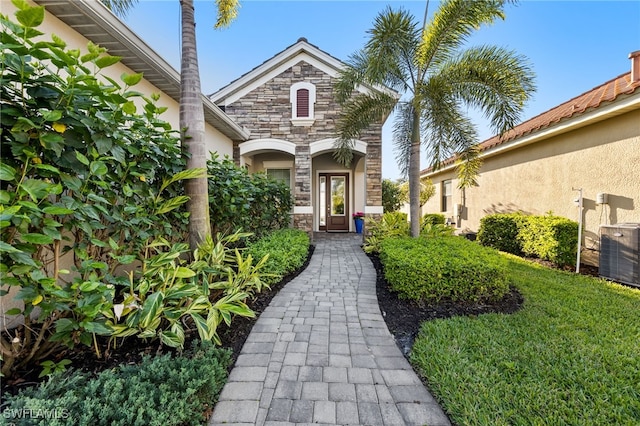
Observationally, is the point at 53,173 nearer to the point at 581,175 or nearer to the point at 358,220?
the point at 581,175

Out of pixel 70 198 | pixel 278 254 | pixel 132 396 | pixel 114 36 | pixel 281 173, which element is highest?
pixel 114 36

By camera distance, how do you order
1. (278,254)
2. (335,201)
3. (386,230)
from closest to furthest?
1. (278,254)
2. (386,230)
3. (335,201)

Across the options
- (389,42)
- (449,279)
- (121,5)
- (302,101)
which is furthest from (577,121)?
(121,5)

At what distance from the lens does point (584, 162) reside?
6.46 meters

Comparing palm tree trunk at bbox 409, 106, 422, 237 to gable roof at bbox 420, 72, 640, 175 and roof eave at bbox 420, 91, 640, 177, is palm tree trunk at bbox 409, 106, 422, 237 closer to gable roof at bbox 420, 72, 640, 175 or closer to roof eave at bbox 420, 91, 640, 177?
gable roof at bbox 420, 72, 640, 175

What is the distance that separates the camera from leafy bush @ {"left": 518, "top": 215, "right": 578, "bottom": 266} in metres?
6.17

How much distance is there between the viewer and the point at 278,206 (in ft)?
26.8

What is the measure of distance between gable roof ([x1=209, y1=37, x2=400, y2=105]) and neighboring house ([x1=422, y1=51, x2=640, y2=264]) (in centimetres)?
575

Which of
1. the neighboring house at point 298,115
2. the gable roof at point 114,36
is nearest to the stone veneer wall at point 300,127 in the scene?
the neighboring house at point 298,115

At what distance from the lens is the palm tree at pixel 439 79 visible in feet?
17.9

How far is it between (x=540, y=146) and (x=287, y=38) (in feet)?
29.8

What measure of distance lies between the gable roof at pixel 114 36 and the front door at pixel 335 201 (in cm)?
760

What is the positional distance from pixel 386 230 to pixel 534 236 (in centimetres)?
399

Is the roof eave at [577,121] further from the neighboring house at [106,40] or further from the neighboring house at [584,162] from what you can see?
the neighboring house at [106,40]
